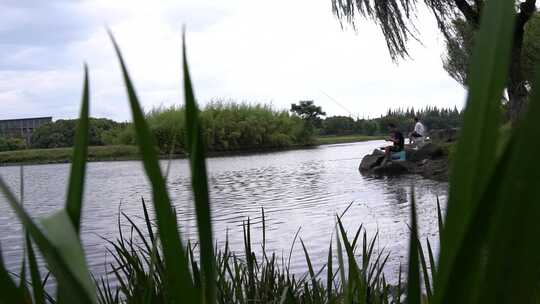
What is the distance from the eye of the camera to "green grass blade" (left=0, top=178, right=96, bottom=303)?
0.63ft

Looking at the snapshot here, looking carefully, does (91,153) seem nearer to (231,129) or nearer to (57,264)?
(231,129)

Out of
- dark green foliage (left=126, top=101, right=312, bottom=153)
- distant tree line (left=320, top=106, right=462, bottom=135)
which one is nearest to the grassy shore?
dark green foliage (left=126, top=101, right=312, bottom=153)

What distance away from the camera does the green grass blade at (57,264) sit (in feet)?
0.63

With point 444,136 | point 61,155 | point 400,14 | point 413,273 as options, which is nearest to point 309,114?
point 61,155

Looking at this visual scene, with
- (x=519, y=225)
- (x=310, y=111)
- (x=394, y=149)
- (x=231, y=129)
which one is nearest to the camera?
(x=519, y=225)

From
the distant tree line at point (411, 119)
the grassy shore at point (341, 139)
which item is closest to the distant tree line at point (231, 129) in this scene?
the grassy shore at point (341, 139)

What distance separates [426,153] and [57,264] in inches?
578

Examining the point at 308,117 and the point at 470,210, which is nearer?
the point at 470,210

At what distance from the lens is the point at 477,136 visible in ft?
0.71

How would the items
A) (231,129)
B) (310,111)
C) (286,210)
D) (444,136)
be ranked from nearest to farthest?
(286,210)
(444,136)
(231,129)
(310,111)

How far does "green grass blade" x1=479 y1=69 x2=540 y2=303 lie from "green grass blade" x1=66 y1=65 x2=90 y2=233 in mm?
157

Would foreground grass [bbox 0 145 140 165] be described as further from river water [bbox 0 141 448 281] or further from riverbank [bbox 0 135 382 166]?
river water [bbox 0 141 448 281]

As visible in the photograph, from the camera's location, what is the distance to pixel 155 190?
0.70ft

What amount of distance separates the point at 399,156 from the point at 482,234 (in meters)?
14.8
